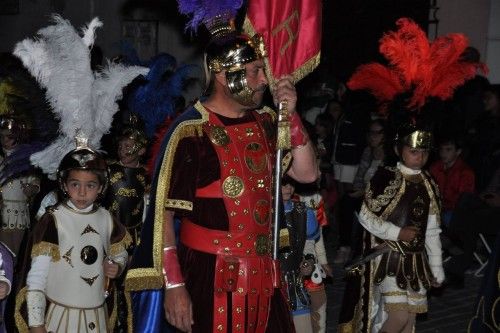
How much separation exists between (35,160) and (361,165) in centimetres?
662

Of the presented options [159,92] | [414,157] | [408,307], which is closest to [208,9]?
[159,92]

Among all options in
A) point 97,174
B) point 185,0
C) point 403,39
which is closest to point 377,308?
point 403,39

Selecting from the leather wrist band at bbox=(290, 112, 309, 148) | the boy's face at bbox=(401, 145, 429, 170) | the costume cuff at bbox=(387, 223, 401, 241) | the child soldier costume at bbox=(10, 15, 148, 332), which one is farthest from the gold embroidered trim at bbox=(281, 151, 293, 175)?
the boy's face at bbox=(401, 145, 429, 170)

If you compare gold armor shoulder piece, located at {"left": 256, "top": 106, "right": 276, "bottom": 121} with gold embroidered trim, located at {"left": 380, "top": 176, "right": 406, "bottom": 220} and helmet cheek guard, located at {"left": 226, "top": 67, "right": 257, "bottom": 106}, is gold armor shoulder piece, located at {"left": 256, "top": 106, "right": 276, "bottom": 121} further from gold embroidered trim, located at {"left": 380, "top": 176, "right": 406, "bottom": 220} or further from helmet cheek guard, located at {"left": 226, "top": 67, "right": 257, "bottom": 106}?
gold embroidered trim, located at {"left": 380, "top": 176, "right": 406, "bottom": 220}

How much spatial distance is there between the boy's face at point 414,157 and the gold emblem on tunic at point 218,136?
2865 millimetres

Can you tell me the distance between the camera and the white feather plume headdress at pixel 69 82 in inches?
236

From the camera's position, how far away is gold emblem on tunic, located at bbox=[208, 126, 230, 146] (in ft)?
16.4

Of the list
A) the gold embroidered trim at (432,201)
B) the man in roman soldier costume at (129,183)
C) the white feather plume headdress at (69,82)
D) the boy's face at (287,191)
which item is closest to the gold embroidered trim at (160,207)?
the white feather plume headdress at (69,82)

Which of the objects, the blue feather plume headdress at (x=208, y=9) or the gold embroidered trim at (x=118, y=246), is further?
the gold embroidered trim at (x=118, y=246)

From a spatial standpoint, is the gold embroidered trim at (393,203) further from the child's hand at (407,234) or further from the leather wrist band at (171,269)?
the leather wrist band at (171,269)

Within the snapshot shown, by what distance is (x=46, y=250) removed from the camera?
5.68m

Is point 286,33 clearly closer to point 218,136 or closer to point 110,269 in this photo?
point 218,136

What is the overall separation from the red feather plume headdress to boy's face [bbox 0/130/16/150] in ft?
10.5

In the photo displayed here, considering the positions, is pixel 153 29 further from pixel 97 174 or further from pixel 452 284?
pixel 97 174
